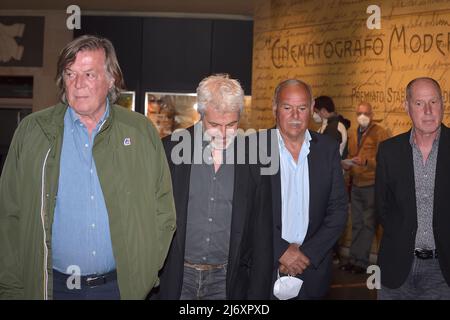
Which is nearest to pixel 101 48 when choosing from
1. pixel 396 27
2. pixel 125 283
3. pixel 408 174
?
pixel 125 283

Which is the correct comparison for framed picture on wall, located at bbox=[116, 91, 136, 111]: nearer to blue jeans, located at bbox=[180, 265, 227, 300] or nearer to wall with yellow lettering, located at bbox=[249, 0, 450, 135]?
wall with yellow lettering, located at bbox=[249, 0, 450, 135]

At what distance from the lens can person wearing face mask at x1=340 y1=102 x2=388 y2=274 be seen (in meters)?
7.21

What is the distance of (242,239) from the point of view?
120 inches

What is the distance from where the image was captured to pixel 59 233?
8.11ft

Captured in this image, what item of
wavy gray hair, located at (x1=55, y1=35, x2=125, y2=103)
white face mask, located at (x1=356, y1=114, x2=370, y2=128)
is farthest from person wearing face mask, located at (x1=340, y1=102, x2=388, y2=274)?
wavy gray hair, located at (x1=55, y1=35, x2=125, y2=103)

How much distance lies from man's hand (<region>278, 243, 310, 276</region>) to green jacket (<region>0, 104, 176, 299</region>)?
948 mm

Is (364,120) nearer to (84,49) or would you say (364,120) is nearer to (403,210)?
(403,210)

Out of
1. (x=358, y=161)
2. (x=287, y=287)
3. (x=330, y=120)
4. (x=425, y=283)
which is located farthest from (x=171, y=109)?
(x=425, y=283)

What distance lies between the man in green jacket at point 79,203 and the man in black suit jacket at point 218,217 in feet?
1.56

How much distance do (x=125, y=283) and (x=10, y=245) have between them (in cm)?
44

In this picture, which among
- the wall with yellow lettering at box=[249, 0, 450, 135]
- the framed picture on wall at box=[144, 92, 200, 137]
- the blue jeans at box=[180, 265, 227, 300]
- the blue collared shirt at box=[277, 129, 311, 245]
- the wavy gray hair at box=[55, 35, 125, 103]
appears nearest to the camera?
the wavy gray hair at box=[55, 35, 125, 103]

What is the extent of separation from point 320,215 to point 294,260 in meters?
0.28
